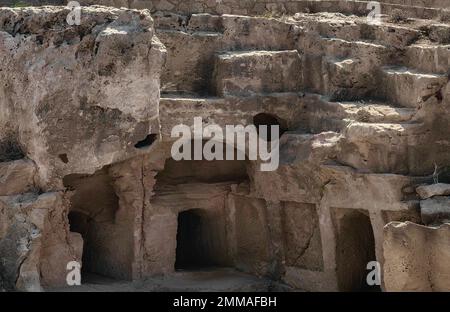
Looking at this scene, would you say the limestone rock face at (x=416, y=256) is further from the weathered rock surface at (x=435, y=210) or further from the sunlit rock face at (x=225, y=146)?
the weathered rock surface at (x=435, y=210)

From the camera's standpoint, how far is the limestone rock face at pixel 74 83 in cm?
1273

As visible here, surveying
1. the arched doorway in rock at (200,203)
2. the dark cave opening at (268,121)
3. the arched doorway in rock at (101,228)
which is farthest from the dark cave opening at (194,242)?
the dark cave opening at (268,121)

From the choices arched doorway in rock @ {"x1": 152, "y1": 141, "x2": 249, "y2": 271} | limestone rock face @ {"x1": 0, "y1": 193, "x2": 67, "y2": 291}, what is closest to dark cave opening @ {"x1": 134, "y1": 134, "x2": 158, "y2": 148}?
limestone rock face @ {"x1": 0, "y1": 193, "x2": 67, "y2": 291}

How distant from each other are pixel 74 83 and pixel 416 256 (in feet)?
18.4

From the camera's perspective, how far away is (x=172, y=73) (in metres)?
15.0

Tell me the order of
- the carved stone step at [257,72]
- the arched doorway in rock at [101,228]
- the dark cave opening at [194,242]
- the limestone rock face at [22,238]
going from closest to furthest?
1. the limestone rock face at [22,238]
2. the carved stone step at [257,72]
3. the arched doorway in rock at [101,228]
4. the dark cave opening at [194,242]

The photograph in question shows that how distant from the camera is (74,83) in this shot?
12.8 metres

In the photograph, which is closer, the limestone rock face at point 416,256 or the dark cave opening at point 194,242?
the limestone rock face at point 416,256

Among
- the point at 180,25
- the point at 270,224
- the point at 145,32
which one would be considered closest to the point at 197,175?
the point at 270,224

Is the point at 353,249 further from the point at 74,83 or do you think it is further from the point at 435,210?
the point at 74,83

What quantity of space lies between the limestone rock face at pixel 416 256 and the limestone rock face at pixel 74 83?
4365mm

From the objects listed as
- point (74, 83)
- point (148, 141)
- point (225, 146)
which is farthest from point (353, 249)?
point (74, 83)

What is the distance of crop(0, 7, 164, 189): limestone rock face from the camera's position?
12.7 m

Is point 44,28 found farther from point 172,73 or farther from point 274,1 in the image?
point 274,1
